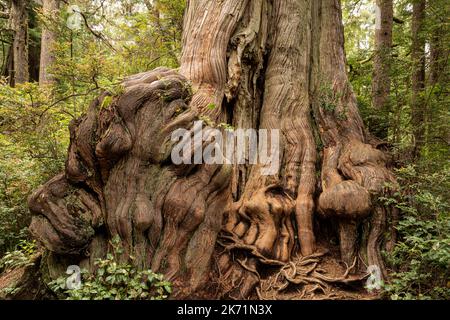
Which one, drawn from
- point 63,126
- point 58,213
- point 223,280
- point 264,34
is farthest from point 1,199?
point 264,34

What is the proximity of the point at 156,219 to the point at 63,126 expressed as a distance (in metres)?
3.90

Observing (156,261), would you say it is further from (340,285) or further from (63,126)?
(63,126)

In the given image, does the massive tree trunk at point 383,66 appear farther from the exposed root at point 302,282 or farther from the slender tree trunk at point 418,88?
the exposed root at point 302,282

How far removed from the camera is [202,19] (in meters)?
4.94

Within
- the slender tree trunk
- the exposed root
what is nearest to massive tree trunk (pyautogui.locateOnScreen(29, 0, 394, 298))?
the exposed root

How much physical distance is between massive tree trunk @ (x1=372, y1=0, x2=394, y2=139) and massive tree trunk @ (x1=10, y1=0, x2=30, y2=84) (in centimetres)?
770

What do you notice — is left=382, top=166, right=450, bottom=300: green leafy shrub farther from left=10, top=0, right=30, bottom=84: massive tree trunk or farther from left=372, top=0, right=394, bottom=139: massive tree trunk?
left=10, top=0, right=30, bottom=84: massive tree trunk

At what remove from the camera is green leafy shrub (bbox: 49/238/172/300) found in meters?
3.11

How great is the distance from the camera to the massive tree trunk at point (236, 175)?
11.5ft

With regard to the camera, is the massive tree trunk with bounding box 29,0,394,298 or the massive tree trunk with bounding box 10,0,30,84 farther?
the massive tree trunk with bounding box 10,0,30,84

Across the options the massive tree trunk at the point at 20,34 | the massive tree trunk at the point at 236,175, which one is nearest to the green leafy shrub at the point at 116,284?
the massive tree trunk at the point at 236,175

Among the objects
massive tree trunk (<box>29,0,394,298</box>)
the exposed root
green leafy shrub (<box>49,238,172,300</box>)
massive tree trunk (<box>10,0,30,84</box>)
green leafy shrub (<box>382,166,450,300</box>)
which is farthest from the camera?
massive tree trunk (<box>10,0,30,84</box>)

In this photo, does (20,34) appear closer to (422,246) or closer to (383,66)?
(383,66)

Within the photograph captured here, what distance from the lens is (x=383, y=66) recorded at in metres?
6.22
